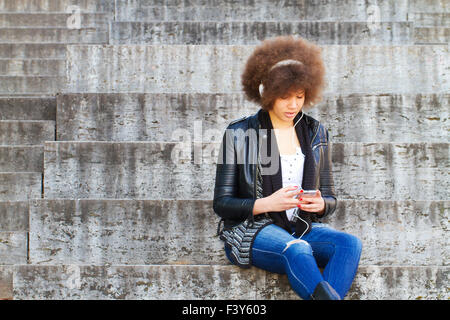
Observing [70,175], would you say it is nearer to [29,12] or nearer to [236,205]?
[236,205]

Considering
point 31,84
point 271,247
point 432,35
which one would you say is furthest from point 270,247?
point 432,35

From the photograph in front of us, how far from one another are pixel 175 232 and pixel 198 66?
2290 millimetres

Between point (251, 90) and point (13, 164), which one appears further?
point (13, 164)

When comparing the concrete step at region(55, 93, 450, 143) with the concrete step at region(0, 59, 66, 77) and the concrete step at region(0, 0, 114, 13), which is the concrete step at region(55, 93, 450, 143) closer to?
the concrete step at region(0, 59, 66, 77)

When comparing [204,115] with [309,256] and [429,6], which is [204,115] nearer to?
[309,256]

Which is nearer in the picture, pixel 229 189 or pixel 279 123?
pixel 229 189

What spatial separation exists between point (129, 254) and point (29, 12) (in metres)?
5.82

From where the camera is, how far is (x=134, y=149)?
219 inches

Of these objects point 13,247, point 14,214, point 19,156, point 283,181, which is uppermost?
point 19,156

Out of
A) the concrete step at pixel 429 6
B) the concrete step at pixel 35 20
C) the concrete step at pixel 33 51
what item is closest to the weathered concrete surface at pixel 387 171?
the concrete step at pixel 429 6

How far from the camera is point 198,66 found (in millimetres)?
6738

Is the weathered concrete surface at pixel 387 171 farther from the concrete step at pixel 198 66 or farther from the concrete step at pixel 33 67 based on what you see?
the concrete step at pixel 33 67
